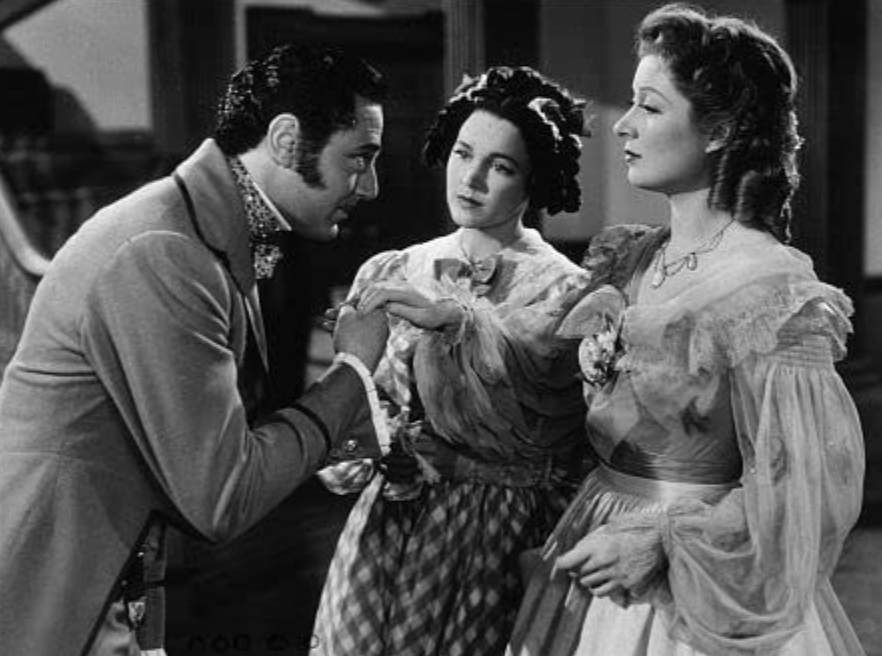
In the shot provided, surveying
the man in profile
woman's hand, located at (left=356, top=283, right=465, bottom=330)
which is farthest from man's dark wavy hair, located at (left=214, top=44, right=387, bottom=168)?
woman's hand, located at (left=356, top=283, right=465, bottom=330)

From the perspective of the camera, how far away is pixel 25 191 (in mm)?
4664

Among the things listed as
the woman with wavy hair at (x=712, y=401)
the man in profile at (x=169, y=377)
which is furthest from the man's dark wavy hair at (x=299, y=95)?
the woman with wavy hair at (x=712, y=401)

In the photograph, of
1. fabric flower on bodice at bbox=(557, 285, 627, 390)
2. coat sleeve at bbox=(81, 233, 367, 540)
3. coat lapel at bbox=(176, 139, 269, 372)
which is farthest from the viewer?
fabric flower on bodice at bbox=(557, 285, 627, 390)

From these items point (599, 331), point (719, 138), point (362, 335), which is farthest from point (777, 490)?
point (362, 335)

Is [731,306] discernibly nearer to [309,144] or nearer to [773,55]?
[773,55]

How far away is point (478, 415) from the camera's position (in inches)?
78.2

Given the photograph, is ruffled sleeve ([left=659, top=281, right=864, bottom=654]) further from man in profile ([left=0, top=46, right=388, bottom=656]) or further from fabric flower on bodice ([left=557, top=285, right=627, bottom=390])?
man in profile ([left=0, top=46, right=388, bottom=656])

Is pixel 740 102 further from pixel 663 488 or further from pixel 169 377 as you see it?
pixel 169 377

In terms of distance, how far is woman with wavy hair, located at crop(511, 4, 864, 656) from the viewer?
5.15 ft

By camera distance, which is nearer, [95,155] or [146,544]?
[146,544]

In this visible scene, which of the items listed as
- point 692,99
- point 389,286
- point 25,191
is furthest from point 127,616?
point 25,191

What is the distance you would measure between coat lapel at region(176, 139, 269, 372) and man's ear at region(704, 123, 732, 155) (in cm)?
60

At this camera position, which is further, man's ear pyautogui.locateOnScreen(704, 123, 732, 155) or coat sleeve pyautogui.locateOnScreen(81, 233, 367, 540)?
man's ear pyautogui.locateOnScreen(704, 123, 732, 155)

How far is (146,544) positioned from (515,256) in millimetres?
745
